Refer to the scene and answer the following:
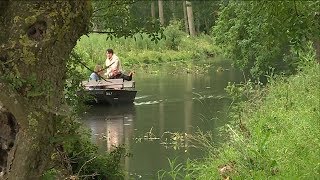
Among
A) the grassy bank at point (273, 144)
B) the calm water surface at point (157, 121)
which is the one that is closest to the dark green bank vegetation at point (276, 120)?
the grassy bank at point (273, 144)

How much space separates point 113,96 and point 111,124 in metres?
2.54

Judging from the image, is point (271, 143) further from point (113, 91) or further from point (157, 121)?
point (113, 91)

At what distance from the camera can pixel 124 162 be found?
8.70 metres

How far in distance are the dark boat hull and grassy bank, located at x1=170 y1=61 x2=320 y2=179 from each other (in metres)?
4.96

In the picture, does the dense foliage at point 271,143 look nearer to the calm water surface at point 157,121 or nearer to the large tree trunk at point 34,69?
the calm water surface at point 157,121

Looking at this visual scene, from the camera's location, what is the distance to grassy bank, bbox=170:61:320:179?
19.5 feet

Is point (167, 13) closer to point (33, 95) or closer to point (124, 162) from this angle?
point (124, 162)

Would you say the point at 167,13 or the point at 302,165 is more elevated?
the point at 167,13

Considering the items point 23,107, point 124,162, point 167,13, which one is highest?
point 167,13

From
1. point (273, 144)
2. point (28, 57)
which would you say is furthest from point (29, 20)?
point (273, 144)

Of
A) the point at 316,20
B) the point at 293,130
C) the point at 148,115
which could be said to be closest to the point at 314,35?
the point at 316,20

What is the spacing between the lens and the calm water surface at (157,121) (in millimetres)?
9055

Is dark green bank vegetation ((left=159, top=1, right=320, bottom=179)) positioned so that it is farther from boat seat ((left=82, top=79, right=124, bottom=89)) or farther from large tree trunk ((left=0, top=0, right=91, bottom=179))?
boat seat ((left=82, top=79, right=124, bottom=89))

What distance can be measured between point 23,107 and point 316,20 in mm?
1966
